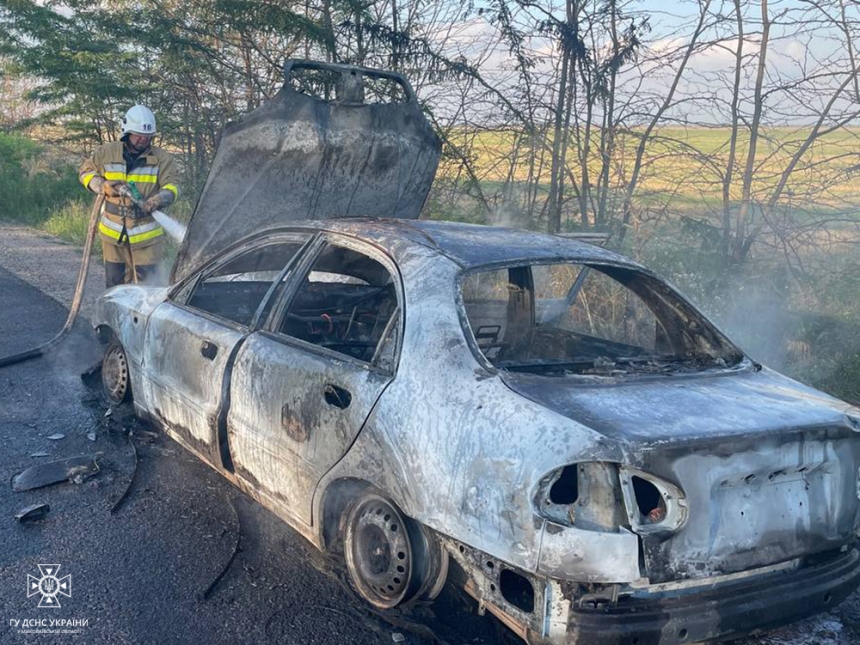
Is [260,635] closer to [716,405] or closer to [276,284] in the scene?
[276,284]

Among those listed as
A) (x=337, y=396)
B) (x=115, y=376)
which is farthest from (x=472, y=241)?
(x=115, y=376)

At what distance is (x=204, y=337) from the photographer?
417 centimetres

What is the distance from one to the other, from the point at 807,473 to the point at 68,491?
352 centimetres

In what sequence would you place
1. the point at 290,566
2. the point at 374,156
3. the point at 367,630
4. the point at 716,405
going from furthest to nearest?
1. the point at 374,156
2. the point at 290,566
3. the point at 367,630
4. the point at 716,405

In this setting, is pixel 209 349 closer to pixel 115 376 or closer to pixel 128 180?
pixel 115 376

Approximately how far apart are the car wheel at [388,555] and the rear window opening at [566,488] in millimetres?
508

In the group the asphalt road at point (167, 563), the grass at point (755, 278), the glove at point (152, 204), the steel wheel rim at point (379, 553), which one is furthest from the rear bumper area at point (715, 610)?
the glove at point (152, 204)

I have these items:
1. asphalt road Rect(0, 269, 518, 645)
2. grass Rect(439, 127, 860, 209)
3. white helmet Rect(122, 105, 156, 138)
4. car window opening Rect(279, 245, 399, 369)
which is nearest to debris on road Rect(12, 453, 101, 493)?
asphalt road Rect(0, 269, 518, 645)

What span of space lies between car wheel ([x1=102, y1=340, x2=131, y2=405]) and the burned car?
1.56ft

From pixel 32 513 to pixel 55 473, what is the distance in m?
0.52

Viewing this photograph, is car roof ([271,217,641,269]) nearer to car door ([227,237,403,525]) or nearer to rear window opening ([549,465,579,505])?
car door ([227,237,403,525])

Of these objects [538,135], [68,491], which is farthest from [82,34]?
[68,491]

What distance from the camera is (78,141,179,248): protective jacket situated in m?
6.84

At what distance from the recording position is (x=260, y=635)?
3.07 m
